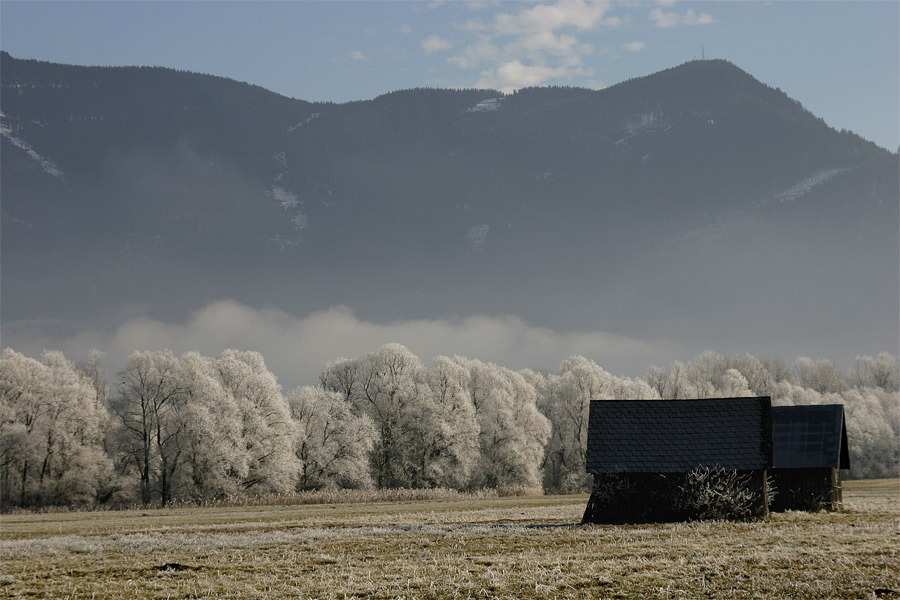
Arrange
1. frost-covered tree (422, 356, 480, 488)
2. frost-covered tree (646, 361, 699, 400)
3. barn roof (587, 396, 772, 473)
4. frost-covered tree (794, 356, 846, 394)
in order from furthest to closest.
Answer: frost-covered tree (794, 356, 846, 394) → frost-covered tree (646, 361, 699, 400) → frost-covered tree (422, 356, 480, 488) → barn roof (587, 396, 772, 473)

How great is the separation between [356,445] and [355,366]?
14.7 meters

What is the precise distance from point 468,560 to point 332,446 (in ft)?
201

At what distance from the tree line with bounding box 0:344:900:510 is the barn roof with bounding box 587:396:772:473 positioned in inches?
1652

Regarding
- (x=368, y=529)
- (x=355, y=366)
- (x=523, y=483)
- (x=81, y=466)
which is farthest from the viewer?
(x=355, y=366)

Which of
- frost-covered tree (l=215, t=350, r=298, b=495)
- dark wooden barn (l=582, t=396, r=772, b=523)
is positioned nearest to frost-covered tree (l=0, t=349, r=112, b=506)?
frost-covered tree (l=215, t=350, r=298, b=495)

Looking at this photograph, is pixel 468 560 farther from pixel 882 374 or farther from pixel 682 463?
pixel 882 374

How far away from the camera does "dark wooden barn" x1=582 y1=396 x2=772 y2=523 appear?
3747 cm

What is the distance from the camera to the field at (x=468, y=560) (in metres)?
19.0

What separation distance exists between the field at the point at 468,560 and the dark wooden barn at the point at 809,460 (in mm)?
3811

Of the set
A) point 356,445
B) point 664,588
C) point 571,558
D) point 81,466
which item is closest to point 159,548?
point 571,558

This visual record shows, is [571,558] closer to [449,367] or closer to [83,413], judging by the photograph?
[83,413]

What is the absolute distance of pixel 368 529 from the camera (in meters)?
37.1

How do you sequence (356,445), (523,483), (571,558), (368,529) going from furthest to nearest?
(523,483), (356,445), (368,529), (571,558)

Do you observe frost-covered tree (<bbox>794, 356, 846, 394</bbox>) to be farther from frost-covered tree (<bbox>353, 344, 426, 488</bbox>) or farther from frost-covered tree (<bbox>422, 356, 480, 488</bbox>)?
frost-covered tree (<bbox>353, 344, 426, 488</bbox>)
